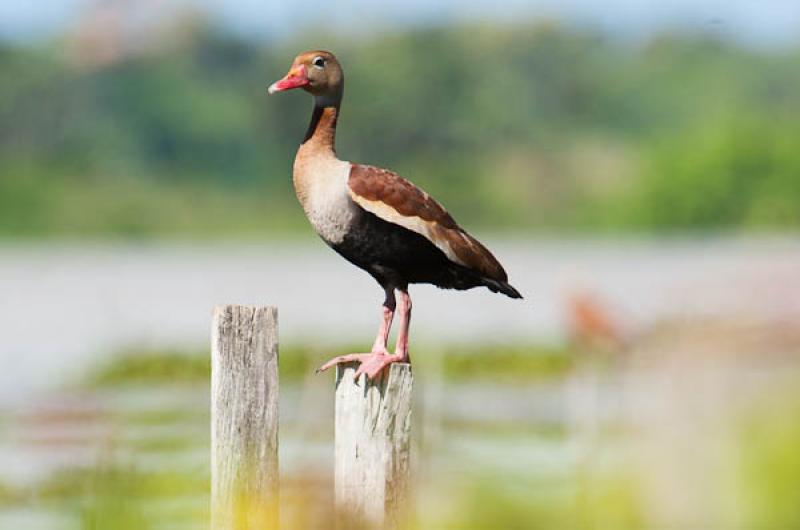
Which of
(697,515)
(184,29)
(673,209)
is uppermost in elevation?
(184,29)

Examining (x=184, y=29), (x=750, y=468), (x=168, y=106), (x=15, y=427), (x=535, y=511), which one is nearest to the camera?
(x=750, y=468)

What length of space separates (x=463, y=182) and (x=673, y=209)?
3682 millimetres

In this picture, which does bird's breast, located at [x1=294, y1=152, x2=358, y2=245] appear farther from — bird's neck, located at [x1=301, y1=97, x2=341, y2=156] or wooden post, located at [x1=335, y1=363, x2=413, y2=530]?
wooden post, located at [x1=335, y1=363, x2=413, y2=530]

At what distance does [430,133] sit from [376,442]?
2904 cm

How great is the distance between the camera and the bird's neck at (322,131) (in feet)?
15.3

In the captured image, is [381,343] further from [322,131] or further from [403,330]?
[322,131]

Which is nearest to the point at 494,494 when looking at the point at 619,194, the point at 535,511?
the point at 535,511

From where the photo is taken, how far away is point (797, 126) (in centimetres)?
3244

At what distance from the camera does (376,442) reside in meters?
4.05

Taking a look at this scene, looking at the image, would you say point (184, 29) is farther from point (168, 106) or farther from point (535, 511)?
point (535, 511)

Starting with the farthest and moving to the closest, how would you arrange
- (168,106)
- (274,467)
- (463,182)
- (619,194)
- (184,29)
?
1. (184,29)
2. (168,106)
3. (619,194)
4. (463,182)
5. (274,467)

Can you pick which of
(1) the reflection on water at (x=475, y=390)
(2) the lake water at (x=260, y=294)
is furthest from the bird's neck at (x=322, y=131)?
(2) the lake water at (x=260, y=294)

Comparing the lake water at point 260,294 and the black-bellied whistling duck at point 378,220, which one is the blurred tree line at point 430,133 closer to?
the lake water at point 260,294

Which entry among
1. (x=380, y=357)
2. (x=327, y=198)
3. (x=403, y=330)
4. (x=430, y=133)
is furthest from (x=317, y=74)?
(x=430, y=133)
